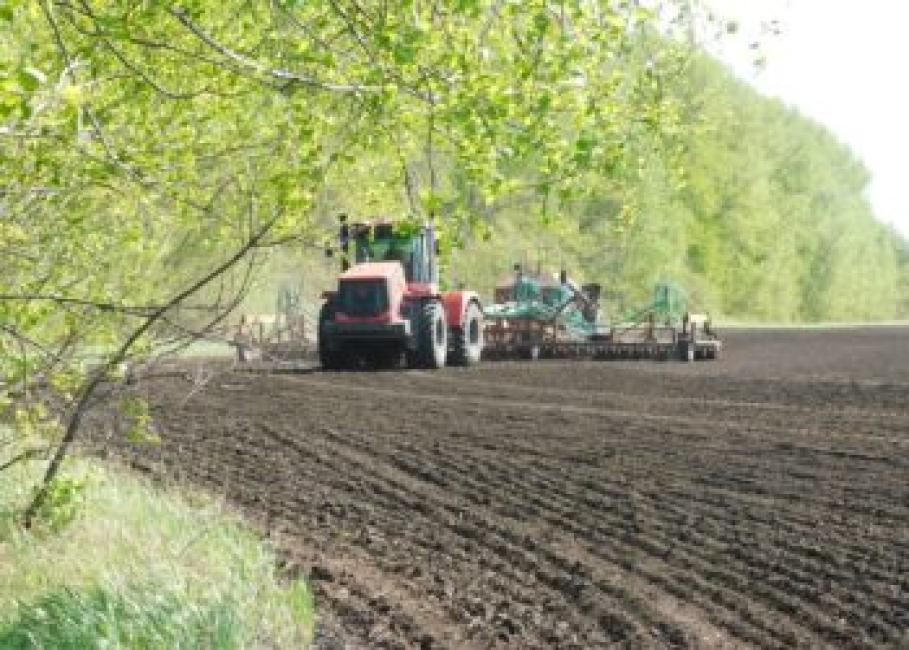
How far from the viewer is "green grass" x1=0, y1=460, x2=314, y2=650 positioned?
6375 mm

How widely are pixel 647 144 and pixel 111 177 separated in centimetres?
313

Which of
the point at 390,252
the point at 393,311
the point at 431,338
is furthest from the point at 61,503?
the point at 390,252

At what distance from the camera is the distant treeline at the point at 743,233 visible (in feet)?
182

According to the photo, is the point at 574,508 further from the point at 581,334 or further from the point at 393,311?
the point at 581,334

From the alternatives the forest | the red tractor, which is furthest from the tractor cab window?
the forest

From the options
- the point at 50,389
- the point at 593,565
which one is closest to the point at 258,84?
the point at 50,389

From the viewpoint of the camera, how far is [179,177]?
309 inches

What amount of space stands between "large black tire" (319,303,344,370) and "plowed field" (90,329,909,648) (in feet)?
16.6

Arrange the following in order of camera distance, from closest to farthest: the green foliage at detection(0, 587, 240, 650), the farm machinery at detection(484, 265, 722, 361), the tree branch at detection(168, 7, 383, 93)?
the tree branch at detection(168, 7, 383, 93) < the green foliage at detection(0, 587, 240, 650) < the farm machinery at detection(484, 265, 722, 361)

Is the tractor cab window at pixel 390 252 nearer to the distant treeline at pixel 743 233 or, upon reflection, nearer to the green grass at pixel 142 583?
the green grass at pixel 142 583

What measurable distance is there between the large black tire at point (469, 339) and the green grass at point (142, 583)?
17564 mm

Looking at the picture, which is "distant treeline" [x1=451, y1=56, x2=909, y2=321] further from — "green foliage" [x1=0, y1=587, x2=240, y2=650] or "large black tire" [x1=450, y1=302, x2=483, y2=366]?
"green foliage" [x1=0, y1=587, x2=240, y2=650]

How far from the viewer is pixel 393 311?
24.5 meters

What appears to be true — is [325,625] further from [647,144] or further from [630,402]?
[630,402]
